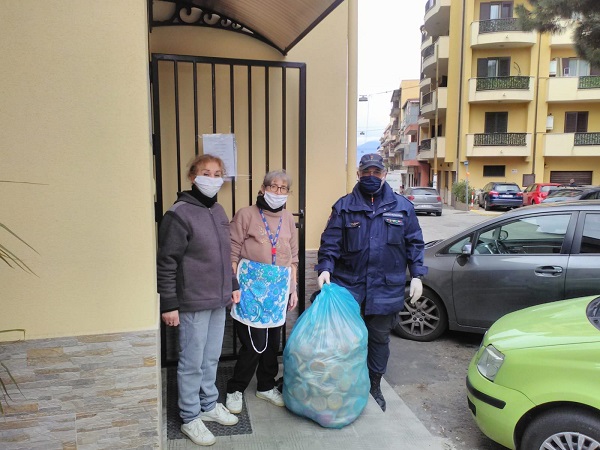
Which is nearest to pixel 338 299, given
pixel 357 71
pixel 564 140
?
pixel 357 71

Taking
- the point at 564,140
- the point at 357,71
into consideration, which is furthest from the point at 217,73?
the point at 564,140

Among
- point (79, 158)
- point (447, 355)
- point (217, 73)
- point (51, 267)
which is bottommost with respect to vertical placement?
point (447, 355)

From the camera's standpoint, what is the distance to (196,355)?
3.02 meters

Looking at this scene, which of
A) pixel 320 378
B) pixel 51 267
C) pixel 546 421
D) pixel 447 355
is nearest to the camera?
pixel 51 267

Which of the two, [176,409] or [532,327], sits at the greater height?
[532,327]

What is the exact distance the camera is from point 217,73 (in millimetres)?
4246

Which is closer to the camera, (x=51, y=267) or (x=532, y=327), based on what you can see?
(x=51, y=267)

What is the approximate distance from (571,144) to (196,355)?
101ft

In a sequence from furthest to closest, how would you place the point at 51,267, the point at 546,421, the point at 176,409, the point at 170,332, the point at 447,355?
the point at 447,355
the point at 170,332
the point at 176,409
the point at 546,421
the point at 51,267

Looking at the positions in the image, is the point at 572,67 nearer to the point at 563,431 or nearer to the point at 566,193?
the point at 566,193

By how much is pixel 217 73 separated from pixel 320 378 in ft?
8.75

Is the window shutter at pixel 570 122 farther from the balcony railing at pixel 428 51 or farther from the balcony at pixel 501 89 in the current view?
the balcony railing at pixel 428 51

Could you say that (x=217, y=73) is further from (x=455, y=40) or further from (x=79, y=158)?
(x=455, y=40)

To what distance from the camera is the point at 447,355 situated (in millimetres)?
5133
